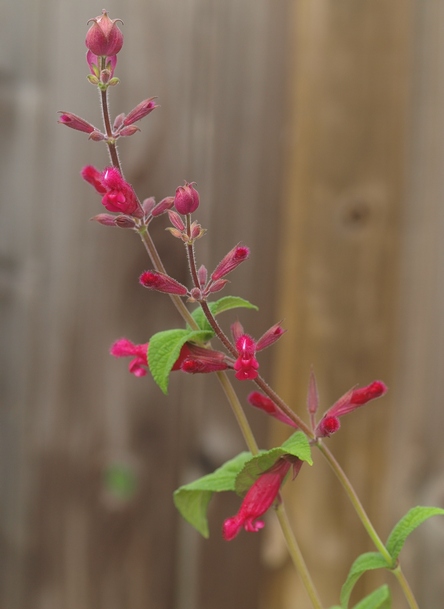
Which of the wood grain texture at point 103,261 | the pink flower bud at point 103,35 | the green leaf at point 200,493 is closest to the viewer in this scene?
the pink flower bud at point 103,35

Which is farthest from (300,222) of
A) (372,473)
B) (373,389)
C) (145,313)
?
(373,389)

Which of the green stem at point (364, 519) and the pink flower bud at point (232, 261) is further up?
the pink flower bud at point (232, 261)

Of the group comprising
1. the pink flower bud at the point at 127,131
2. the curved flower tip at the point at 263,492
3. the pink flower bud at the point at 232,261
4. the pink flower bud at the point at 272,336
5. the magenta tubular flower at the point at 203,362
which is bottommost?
the curved flower tip at the point at 263,492

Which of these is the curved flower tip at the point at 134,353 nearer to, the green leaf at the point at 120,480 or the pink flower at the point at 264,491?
the pink flower at the point at 264,491

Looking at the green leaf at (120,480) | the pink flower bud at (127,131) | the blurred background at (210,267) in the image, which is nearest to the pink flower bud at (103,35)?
the pink flower bud at (127,131)

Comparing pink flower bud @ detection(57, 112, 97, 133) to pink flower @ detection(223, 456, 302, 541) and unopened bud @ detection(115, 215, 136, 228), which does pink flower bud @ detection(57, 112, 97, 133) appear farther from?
pink flower @ detection(223, 456, 302, 541)
